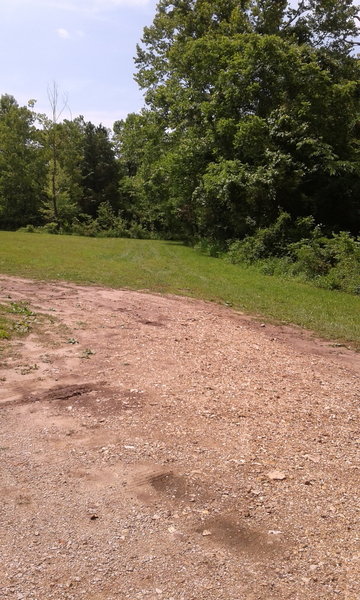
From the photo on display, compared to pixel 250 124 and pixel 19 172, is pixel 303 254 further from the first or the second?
pixel 19 172

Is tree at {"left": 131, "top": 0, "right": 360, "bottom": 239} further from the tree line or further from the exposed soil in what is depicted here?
the exposed soil

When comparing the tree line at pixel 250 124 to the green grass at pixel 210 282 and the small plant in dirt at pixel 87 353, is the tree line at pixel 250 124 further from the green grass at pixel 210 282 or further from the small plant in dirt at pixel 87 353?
the small plant in dirt at pixel 87 353

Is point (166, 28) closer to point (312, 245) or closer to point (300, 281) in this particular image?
point (312, 245)

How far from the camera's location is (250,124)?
23.0 m

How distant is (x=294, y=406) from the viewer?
19.0 ft

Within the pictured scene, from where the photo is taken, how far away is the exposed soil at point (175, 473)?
2.95m

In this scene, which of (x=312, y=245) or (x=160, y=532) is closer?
(x=160, y=532)

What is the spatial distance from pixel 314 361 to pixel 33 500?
217 inches

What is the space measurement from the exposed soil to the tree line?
15294 mm

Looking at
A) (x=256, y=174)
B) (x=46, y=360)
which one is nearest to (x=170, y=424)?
(x=46, y=360)

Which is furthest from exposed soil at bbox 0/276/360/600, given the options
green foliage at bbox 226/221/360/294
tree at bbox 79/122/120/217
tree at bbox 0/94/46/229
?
tree at bbox 79/122/120/217

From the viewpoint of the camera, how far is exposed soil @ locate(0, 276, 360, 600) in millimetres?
2953

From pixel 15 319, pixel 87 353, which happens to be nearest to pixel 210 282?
pixel 15 319

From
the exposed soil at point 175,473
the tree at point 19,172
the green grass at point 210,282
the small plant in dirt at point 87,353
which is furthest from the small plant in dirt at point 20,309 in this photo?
the tree at point 19,172
